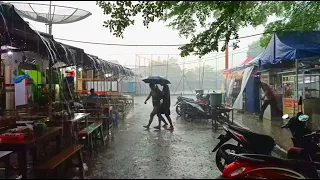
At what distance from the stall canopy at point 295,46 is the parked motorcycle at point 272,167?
4.56 m

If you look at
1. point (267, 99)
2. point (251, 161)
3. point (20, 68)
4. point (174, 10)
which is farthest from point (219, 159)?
point (20, 68)

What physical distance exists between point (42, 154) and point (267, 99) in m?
9.10

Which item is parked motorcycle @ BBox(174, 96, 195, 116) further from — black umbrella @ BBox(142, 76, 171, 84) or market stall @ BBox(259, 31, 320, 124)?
market stall @ BBox(259, 31, 320, 124)

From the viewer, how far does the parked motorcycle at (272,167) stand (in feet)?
10.4

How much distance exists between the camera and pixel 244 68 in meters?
13.8

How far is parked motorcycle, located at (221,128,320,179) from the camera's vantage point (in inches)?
125

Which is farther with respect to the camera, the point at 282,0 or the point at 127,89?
the point at 127,89

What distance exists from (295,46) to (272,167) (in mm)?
6197

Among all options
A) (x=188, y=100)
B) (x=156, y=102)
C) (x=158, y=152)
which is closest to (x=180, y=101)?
(x=188, y=100)

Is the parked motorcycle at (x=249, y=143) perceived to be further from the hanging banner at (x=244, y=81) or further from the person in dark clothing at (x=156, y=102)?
the hanging banner at (x=244, y=81)

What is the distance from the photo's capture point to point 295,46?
8320 millimetres

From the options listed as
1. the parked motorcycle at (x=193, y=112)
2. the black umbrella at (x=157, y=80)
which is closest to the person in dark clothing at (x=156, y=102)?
the black umbrella at (x=157, y=80)

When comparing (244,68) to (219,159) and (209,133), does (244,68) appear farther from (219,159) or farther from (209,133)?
(219,159)

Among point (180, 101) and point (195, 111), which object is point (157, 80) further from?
point (180, 101)
